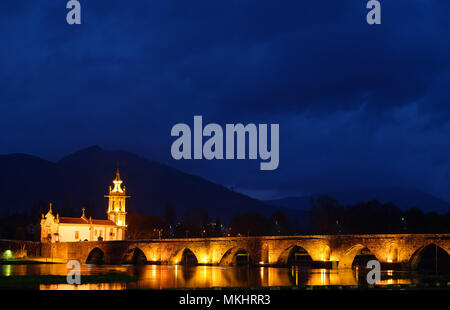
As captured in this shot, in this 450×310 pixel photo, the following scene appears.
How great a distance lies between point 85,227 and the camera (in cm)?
10788

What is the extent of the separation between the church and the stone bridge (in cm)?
401

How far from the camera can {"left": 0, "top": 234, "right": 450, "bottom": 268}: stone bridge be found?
62875mm

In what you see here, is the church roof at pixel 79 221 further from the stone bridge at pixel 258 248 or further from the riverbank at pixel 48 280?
the riverbank at pixel 48 280

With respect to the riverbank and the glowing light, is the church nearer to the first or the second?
the glowing light

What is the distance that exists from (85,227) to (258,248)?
42706 millimetres

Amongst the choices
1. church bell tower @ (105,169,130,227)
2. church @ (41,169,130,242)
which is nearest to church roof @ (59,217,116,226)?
church @ (41,169,130,242)

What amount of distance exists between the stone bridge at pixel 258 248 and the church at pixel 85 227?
401cm

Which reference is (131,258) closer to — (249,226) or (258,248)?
(258,248)

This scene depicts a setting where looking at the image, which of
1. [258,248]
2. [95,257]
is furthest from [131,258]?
[258,248]

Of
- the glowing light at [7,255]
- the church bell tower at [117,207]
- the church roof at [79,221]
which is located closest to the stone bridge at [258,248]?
the glowing light at [7,255]

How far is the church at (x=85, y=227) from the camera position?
104 metres
